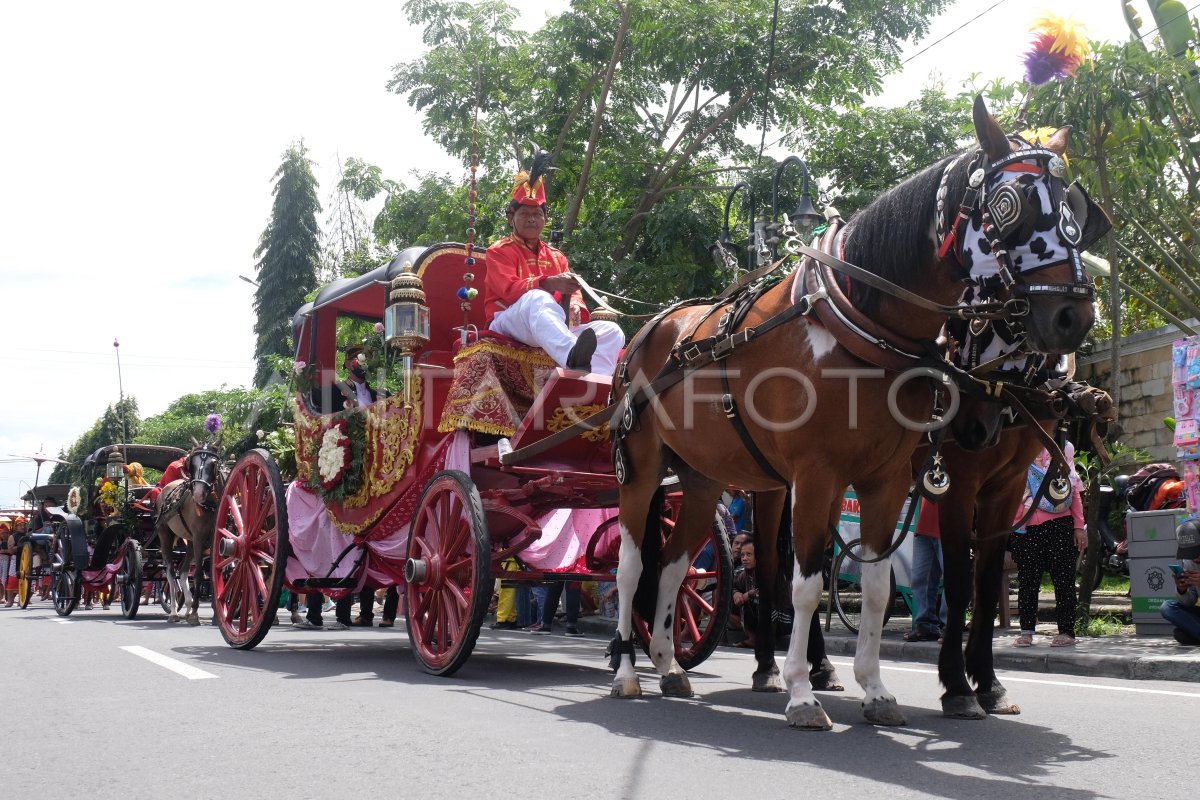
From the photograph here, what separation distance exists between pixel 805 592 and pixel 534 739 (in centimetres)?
132

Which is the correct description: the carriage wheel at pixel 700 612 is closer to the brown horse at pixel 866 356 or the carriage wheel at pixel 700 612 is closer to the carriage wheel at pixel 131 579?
the brown horse at pixel 866 356

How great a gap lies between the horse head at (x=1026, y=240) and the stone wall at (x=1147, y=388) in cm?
1381

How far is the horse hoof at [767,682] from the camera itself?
6227 mm

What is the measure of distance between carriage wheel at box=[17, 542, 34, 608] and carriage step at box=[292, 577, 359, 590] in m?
13.8

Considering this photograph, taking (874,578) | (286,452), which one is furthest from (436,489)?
(286,452)

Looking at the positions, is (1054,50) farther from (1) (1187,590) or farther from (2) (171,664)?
(2) (171,664)

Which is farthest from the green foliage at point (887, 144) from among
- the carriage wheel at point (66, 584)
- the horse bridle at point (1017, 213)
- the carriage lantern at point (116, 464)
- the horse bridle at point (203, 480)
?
the carriage wheel at point (66, 584)

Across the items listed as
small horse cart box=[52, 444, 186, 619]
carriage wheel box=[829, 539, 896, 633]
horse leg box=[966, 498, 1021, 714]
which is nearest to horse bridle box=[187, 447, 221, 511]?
small horse cart box=[52, 444, 186, 619]

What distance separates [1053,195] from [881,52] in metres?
11.9

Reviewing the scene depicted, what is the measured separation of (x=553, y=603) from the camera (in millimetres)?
12211

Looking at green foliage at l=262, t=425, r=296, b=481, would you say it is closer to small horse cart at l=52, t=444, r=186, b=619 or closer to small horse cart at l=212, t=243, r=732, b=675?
small horse cart at l=212, t=243, r=732, b=675

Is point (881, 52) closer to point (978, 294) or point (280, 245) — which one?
point (978, 294)

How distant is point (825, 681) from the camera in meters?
6.20

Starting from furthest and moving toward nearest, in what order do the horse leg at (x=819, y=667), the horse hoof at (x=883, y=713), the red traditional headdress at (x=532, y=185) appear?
the red traditional headdress at (x=532, y=185) → the horse leg at (x=819, y=667) → the horse hoof at (x=883, y=713)
